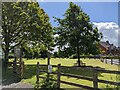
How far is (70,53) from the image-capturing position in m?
31.8

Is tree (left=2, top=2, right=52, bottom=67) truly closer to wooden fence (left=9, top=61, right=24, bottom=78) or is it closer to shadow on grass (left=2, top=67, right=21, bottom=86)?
shadow on grass (left=2, top=67, right=21, bottom=86)

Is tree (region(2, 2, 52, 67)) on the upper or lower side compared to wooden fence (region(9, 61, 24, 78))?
upper

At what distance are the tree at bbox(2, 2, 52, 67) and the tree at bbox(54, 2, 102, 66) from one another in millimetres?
1844

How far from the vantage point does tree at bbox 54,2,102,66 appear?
3094cm

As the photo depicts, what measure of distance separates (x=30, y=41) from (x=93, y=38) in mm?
6267

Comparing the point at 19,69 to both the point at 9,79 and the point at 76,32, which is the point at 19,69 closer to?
the point at 9,79

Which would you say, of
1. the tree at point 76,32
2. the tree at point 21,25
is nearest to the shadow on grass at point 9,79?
the tree at point 21,25

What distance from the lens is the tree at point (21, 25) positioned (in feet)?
94.1

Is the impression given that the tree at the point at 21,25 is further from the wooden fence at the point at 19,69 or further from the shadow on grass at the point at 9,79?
the wooden fence at the point at 19,69

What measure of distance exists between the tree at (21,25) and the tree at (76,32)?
184cm

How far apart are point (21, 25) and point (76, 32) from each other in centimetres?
532

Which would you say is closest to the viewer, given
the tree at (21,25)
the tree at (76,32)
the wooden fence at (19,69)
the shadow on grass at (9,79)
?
the shadow on grass at (9,79)

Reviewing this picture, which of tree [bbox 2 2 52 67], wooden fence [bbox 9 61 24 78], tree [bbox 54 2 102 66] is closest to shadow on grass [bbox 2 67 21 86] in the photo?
wooden fence [bbox 9 61 24 78]

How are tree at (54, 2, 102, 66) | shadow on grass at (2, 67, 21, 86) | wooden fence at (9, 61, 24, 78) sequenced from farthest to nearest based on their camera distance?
tree at (54, 2, 102, 66)
wooden fence at (9, 61, 24, 78)
shadow on grass at (2, 67, 21, 86)
